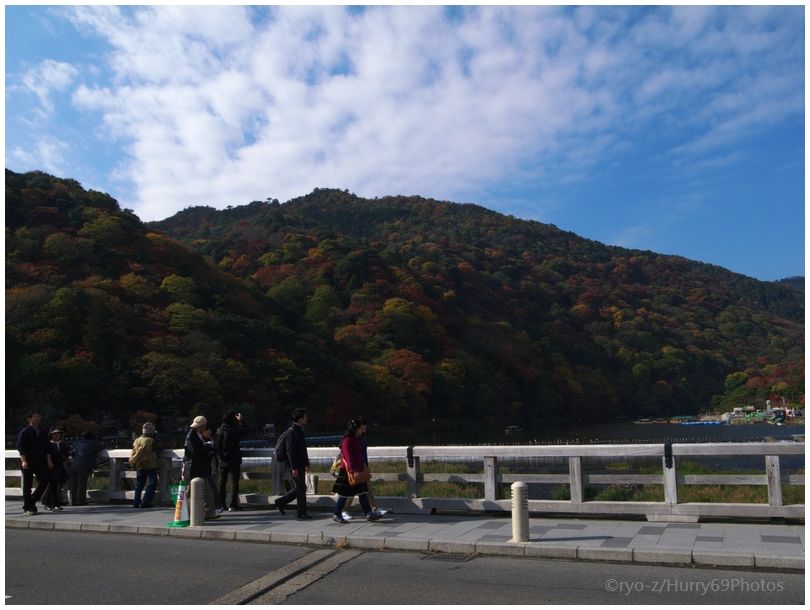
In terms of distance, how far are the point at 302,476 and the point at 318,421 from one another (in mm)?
55737

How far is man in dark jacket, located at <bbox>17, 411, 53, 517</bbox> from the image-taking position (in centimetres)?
1234

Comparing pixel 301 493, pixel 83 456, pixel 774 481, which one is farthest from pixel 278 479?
pixel 774 481

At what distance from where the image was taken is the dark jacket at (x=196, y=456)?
36.0ft

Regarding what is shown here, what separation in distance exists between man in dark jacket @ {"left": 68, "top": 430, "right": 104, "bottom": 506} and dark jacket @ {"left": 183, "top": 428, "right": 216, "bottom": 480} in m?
3.56

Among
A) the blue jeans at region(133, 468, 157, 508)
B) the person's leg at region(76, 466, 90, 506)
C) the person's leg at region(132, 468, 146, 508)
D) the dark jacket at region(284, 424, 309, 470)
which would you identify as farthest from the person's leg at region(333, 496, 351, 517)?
the person's leg at region(76, 466, 90, 506)

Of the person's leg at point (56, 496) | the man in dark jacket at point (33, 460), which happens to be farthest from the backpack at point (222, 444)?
the person's leg at point (56, 496)

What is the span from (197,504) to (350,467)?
2.51m

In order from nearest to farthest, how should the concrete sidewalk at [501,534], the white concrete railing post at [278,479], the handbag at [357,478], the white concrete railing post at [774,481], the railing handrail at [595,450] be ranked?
the concrete sidewalk at [501,534] → the white concrete railing post at [774,481] → the railing handrail at [595,450] → the handbag at [357,478] → the white concrete railing post at [278,479]

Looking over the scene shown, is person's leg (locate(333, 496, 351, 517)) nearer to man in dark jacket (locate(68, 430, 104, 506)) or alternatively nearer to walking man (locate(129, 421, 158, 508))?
walking man (locate(129, 421, 158, 508))

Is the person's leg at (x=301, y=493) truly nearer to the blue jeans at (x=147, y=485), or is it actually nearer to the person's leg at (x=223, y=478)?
the person's leg at (x=223, y=478)

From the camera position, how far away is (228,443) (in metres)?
11.7

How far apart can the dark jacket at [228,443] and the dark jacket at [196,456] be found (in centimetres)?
56

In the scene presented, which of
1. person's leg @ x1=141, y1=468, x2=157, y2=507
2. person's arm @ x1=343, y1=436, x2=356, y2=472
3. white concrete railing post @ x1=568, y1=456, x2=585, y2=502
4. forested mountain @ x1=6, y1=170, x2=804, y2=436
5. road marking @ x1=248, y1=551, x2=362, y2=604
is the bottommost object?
road marking @ x1=248, y1=551, x2=362, y2=604

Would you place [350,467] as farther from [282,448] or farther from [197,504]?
[197,504]
